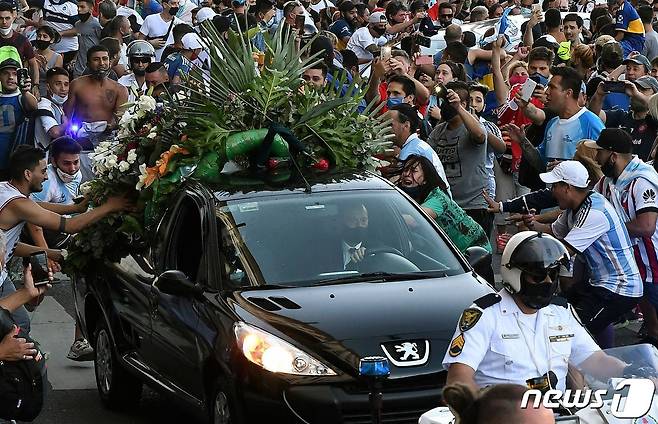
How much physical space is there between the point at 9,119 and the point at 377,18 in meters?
7.30

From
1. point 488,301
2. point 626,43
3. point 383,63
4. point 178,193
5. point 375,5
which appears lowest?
point 375,5

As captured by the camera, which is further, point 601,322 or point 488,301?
point 601,322

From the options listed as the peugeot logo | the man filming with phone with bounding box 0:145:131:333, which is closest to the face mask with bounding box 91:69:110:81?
the man filming with phone with bounding box 0:145:131:333

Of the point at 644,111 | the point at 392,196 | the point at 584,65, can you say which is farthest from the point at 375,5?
→ the point at 392,196

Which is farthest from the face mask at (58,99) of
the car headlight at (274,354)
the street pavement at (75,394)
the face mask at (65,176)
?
the car headlight at (274,354)

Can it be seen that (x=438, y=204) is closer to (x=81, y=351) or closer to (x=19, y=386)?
(x=81, y=351)

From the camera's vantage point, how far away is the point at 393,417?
269 inches

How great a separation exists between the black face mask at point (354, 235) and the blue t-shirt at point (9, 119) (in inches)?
301

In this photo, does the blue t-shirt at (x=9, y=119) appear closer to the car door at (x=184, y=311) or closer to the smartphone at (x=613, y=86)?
the smartphone at (x=613, y=86)

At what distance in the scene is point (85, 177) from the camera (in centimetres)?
1461

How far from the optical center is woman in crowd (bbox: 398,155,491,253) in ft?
31.0

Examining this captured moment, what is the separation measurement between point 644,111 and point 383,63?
8.92 feet

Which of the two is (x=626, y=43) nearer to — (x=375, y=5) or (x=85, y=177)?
(x=375, y=5)

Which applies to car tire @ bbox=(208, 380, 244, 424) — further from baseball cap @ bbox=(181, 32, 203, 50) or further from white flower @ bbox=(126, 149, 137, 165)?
baseball cap @ bbox=(181, 32, 203, 50)
